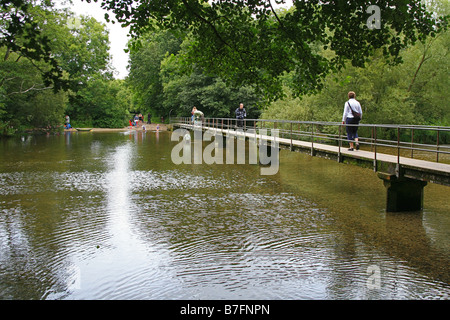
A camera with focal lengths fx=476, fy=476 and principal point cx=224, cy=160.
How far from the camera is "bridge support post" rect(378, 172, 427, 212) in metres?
10.4

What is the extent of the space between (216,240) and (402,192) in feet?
15.2

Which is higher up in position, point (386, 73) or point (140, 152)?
point (386, 73)

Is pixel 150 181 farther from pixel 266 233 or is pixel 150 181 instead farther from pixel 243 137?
pixel 243 137

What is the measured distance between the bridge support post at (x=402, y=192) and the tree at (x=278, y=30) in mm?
2653

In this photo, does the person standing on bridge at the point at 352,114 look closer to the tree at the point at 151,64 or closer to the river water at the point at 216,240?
the river water at the point at 216,240

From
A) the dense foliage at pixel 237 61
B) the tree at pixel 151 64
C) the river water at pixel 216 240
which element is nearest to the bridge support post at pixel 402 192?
the river water at pixel 216 240

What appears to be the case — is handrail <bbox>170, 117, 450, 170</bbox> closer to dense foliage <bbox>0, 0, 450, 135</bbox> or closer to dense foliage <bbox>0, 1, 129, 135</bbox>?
dense foliage <bbox>0, 0, 450, 135</bbox>

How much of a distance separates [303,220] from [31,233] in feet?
17.6

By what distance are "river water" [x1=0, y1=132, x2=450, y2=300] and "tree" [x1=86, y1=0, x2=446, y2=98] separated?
10.3ft

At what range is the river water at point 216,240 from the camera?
6312mm

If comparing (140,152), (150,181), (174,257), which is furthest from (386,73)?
(174,257)

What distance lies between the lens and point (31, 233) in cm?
893

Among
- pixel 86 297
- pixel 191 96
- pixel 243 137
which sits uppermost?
pixel 191 96

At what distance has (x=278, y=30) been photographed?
378 inches
